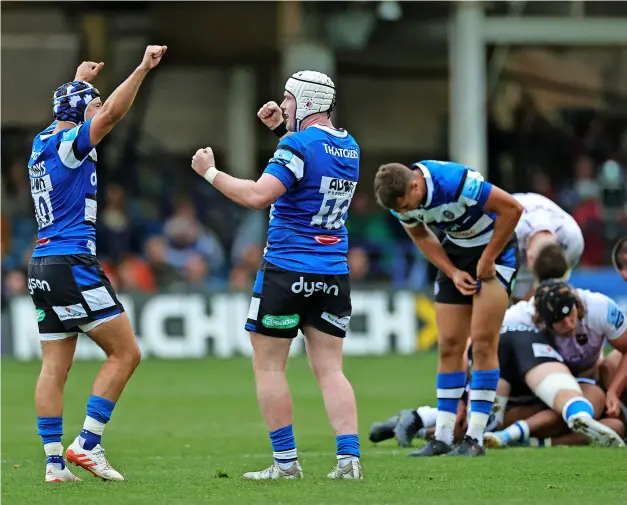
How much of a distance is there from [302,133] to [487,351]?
2428mm

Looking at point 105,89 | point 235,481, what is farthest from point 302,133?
point 105,89

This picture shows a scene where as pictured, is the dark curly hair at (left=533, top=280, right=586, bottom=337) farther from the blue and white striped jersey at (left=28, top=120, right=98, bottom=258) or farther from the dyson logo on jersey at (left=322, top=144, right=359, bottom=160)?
the blue and white striped jersey at (left=28, top=120, right=98, bottom=258)

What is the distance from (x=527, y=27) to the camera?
25.0 metres

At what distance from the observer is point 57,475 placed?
25.8 feet

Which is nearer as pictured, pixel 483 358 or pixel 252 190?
pixel 252 190

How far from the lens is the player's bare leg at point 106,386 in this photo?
7.89m

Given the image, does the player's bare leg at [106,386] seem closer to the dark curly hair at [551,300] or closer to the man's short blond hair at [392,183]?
the man's short blond hair at [392,183]

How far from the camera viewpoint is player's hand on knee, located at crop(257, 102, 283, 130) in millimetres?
8297

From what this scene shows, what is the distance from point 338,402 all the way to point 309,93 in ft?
5.89

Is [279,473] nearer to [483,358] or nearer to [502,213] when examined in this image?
[483,358]

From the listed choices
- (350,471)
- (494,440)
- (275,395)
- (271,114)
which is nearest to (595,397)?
(494,440)

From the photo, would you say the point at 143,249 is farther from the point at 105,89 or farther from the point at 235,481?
the point at 235,481

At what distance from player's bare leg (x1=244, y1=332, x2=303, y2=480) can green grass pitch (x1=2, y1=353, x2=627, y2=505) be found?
21 cm

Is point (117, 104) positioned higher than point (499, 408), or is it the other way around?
point (117, 104)
